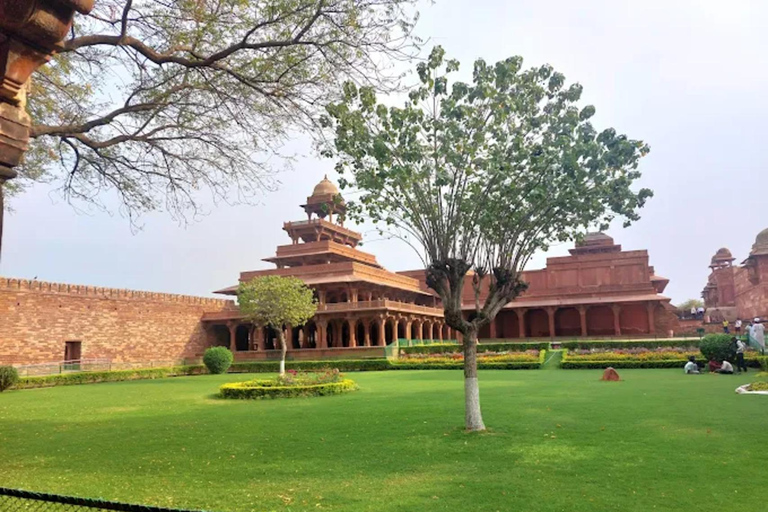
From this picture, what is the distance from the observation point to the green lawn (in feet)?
16.1

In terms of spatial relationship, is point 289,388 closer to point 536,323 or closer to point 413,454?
Result: point 413,454

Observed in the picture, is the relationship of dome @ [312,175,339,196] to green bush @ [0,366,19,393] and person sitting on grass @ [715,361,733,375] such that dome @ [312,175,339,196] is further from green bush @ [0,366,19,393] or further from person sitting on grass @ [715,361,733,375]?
person sitting on grass @ [715,361,733,375]

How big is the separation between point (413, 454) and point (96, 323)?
89.9 ft

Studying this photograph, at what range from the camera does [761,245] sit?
39.2 metres

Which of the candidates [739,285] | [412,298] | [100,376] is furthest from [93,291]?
[739,285]

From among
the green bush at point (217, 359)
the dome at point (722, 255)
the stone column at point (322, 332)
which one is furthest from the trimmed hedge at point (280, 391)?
the dome at point (722, 255)

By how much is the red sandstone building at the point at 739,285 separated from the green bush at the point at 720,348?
2406 cm

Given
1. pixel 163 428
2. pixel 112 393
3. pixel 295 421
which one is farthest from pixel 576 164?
pixel 112 393

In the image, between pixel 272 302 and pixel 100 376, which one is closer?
pixel 272 302

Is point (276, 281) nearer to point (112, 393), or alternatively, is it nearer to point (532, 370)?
point (112, 393)

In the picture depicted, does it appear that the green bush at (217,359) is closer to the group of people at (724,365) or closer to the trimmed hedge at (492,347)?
the trimmed hedge at (492,347)

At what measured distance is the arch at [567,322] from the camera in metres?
42.1

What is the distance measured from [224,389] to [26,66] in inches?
479

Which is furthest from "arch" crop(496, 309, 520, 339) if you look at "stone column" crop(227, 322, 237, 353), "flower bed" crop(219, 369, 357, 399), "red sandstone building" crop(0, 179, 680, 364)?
"flower bed" crop(219, 369, 357, 399)
